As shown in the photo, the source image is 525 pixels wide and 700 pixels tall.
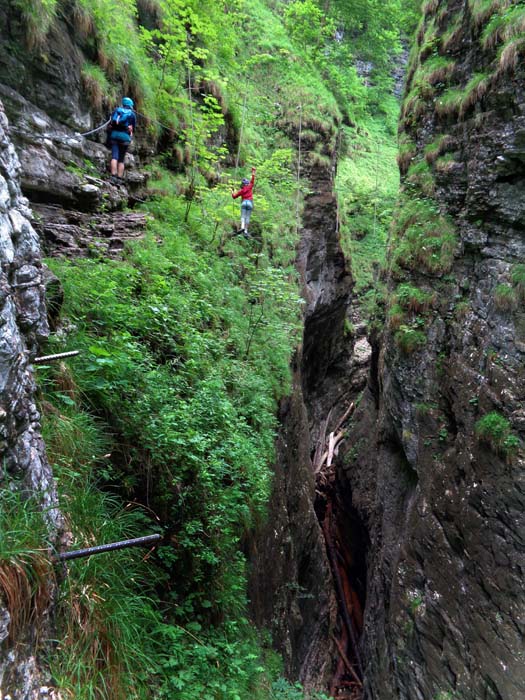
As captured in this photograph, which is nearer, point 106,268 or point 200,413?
point 200,413

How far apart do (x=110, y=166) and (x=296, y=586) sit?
29.6 ft

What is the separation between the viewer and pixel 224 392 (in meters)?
5.96

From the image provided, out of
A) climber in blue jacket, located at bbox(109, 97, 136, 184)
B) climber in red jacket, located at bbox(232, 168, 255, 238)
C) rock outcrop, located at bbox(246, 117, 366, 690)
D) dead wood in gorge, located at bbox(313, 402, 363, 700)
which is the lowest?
dead wood in gorge, located at bbox(313, 402, 363, 700)

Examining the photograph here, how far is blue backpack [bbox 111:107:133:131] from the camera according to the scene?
7.46m

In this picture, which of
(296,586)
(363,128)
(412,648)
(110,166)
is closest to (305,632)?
(296,586)

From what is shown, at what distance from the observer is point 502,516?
6.52 m

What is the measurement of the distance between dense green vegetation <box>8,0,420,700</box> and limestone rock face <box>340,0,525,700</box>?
2.07ft

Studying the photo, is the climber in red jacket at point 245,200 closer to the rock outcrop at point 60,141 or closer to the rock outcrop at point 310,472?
the rock outcrop at point 60,141

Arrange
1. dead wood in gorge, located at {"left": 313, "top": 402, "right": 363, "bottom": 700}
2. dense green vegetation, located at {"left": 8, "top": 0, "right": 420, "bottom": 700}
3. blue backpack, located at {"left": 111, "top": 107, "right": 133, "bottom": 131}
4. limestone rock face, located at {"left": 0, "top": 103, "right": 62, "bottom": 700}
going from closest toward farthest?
limestone rock face, located at {"left": 0, "top": 103, "right": 62, "bottom": 700}
dense green vegetation, located at {"left": 8, "top": 0, "right": 420, "bottom": 700}
blue backpack, located at {"left": 111, "top": 107, "right": 133, "bottom": 131}
dead wood in gorge, located at {"left": 313, "top": 402, "right": 363, "bottom": 700}

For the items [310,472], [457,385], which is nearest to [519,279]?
[457,385]

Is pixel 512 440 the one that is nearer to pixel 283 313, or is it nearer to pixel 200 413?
pixel 200 413

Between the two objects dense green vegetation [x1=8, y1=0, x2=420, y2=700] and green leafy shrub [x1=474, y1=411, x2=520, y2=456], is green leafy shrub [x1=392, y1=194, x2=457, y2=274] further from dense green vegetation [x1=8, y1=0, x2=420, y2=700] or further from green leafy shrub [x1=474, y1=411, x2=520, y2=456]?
green leafy shrub [x1=474, y1=411, x2=520, y2=456]

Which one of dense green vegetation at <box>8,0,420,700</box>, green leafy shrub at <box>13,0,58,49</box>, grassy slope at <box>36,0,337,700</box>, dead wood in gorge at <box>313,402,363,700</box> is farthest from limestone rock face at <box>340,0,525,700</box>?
green leafy shrub at <box>13,0,58,49</box>

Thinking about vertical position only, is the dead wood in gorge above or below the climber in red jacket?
below
